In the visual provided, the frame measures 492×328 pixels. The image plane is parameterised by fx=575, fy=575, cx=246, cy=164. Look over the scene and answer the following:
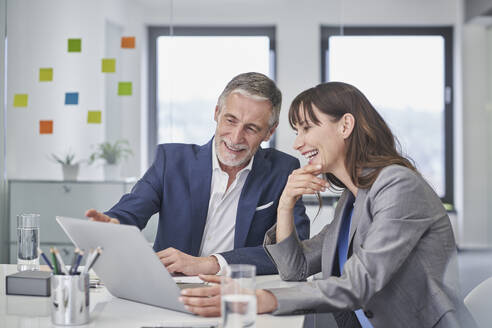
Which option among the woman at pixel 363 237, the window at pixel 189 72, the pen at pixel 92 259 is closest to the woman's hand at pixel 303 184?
the woman at pixel 363 237

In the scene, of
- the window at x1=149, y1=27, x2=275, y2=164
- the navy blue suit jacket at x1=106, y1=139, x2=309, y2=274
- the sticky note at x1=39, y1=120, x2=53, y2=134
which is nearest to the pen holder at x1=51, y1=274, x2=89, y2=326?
the navy blue suit jacket at x1=106, y1=139, x2=309, y2=274

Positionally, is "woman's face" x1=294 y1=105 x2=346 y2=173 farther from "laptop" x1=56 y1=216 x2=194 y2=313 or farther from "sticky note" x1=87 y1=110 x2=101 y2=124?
"sticky note" x1=87 y1=110 x2=101 y2=124

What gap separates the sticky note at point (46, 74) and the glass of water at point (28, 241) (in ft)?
8.70

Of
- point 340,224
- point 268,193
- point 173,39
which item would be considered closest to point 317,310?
point 340,224

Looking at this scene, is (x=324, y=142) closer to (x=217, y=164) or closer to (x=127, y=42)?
(x=217, y=164)

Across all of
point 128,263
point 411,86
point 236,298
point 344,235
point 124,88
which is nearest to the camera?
point 236,298

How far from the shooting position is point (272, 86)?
7.02 ft

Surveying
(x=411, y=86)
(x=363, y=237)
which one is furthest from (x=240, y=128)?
(x=411, y=86)

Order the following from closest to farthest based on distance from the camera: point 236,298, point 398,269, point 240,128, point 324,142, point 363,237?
point 236,298, point 398,269, point 363,237, point 324,142, point 240,128

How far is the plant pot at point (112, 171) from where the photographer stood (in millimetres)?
4086

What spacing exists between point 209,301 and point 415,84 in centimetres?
594

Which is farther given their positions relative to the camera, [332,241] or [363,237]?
[332,241]

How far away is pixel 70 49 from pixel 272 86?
2467 millimetres

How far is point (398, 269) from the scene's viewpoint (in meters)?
1.42
